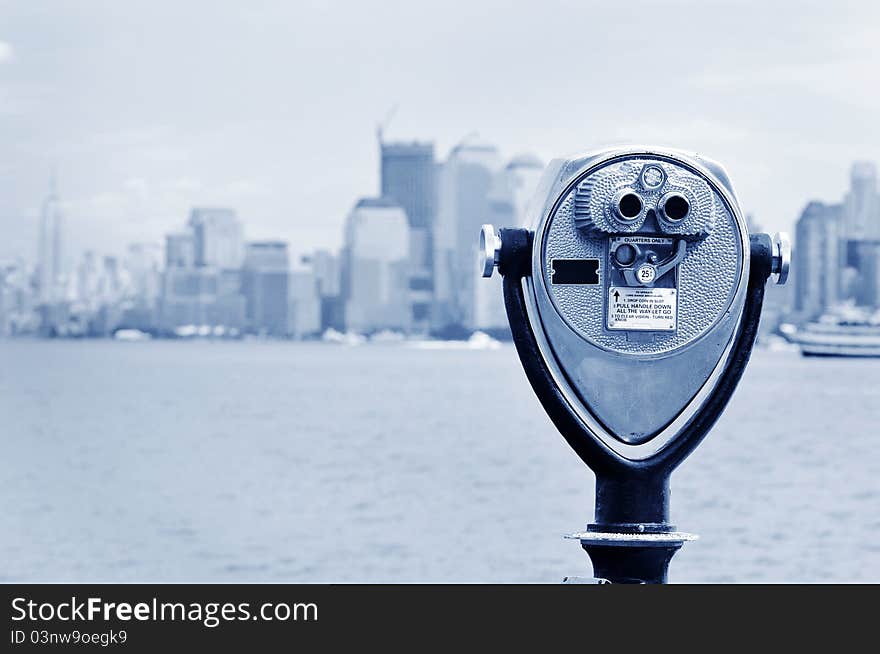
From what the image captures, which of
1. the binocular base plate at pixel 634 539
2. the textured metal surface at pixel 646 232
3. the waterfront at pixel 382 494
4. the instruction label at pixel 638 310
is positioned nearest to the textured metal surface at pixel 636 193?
the textured metal surface at pixel 646 232

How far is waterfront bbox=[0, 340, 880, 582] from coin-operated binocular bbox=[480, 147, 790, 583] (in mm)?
15137

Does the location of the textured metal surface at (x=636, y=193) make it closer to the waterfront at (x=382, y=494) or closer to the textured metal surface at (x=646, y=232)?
the textured metal surface at (x=646, y=232)

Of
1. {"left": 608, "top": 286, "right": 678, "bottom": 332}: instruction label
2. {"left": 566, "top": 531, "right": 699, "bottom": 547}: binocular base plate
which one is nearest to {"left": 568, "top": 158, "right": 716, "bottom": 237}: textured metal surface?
{"left": 608, "top": 286, "right": 678, "bottom": 332}: instruction label

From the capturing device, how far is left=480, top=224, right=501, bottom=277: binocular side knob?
3.78 m

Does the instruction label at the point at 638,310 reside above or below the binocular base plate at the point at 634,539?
above

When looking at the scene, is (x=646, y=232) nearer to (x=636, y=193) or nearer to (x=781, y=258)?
(x=636, y=193)

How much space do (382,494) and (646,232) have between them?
29391 mm

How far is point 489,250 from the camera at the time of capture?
3.78 meters

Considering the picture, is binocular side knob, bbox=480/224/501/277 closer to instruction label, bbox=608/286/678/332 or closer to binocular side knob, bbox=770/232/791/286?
instruction label, bbox=608/286/678/332

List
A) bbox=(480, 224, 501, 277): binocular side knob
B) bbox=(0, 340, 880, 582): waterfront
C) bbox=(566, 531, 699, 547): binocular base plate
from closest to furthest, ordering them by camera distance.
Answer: bbox=(566, 531, 699, 547): binocular base plate, bbox=(480, 224, 501, 277): binocular side knob, bbox=(0, 340, 880, 582): waterfront

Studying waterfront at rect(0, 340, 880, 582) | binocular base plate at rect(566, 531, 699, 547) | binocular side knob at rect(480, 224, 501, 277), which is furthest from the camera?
waterfront at rect(0, 340, 880, 582)

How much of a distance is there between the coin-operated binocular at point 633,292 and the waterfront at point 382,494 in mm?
15137

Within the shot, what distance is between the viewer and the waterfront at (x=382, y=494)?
22.9 metres

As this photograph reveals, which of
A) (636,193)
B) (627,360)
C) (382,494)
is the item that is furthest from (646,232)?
(382,494)
